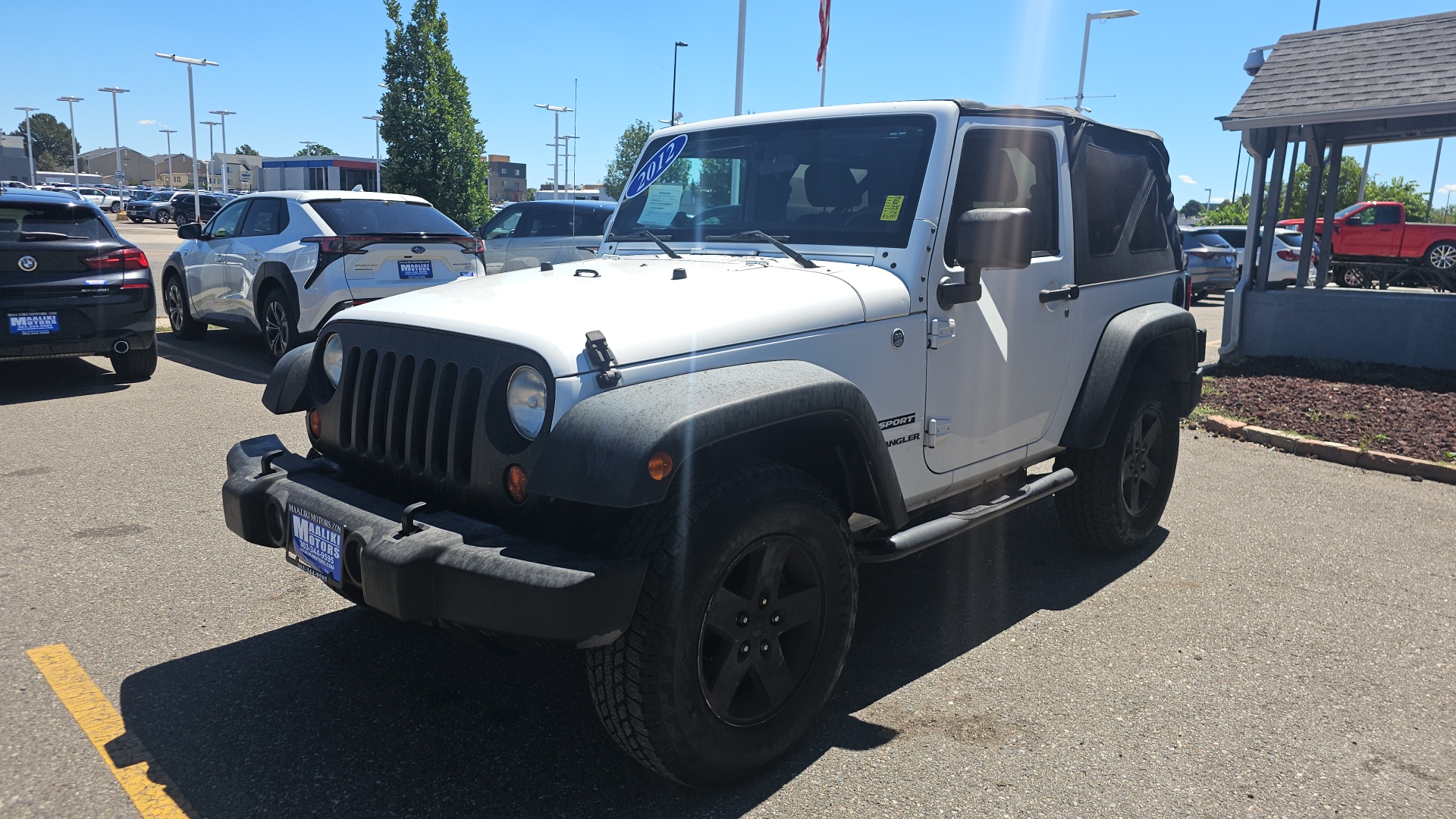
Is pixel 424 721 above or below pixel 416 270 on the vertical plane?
below

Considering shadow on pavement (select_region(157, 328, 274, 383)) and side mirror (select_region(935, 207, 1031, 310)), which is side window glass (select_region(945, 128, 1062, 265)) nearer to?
side mirror (select_region(935, 207, 1031, 310))

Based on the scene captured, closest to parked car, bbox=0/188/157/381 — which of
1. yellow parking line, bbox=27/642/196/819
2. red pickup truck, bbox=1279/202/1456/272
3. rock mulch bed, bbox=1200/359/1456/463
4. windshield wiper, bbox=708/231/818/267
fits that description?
yellow parking line, bbox=27/642/196/819

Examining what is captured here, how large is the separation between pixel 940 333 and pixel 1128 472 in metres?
1.90

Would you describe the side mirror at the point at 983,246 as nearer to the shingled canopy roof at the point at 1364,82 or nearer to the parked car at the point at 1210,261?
the shingled canopy roof at the point at 1364,82

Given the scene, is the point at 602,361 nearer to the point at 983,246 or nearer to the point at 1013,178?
the point at 983,246

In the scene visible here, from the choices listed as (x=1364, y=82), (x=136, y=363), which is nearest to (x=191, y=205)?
(x=136, y=363)

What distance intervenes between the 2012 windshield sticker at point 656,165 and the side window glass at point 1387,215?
22.9 m

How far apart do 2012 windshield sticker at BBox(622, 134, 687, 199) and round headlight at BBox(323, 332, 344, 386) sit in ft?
5.29

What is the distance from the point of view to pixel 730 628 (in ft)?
9.04

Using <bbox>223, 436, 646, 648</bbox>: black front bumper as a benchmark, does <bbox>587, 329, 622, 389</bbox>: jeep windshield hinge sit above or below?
above

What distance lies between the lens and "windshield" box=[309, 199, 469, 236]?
905cm

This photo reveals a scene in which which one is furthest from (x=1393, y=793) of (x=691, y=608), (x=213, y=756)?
(x=213, y=756)

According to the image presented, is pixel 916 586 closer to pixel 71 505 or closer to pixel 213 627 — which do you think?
pixel 213 627

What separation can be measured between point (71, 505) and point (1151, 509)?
5.58 meters
